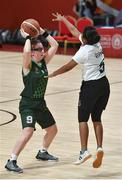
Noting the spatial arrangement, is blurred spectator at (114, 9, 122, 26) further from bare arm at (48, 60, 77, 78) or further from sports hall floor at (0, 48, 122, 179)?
bare arm at (48, 60, 77, 78)

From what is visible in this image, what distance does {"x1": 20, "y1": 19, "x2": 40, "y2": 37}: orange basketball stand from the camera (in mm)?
7148

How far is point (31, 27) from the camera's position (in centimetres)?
717

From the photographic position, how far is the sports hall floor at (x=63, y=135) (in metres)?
7.00

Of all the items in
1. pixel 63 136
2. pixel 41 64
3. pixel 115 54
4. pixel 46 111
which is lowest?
pixel 115 54

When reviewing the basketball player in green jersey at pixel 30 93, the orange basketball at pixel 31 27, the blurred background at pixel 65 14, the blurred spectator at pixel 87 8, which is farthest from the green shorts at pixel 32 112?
the blurred spectator at pixel 87 8

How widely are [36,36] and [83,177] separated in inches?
70.2

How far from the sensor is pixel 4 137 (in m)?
8.86

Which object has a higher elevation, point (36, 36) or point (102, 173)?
point (36, 36)

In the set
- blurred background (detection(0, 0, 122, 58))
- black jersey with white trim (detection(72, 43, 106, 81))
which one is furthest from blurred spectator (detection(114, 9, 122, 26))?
black jersey with white trim (detection(72, 43, 106, 81))

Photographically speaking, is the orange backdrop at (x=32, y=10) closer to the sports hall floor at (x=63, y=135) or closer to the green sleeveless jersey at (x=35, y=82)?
the sports hall floor at (x=63, y=135)

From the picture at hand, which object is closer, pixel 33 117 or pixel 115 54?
pixel 33 117

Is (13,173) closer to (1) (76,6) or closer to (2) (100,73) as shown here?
(2) (100,73)

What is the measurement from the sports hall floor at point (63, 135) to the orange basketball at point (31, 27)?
1.57 metres

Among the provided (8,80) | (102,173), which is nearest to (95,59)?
(102,173)
